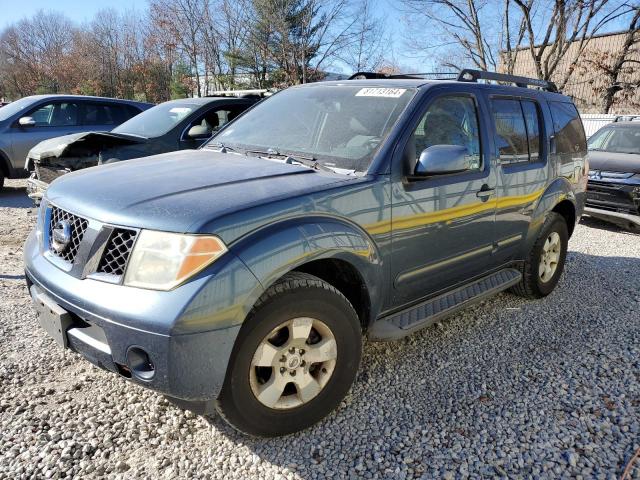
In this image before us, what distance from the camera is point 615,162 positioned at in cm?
786

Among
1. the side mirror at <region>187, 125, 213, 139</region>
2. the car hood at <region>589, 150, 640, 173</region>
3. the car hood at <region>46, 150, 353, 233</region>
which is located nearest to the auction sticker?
the car hood at <region>46, 150, 353, 233</region>

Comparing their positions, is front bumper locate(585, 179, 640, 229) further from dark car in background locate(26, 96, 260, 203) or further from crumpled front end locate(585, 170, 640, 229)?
dark car in background locate(26, 96, 260, 203)

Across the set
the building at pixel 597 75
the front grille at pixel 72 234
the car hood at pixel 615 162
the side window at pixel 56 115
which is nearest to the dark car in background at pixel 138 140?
the side window at pixel 56 115

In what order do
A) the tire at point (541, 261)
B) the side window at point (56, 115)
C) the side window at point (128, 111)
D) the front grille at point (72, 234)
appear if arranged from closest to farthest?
1. the front grille at point (72, 234)
2. the tire at point (541, 261)
3. the side window at point (56, 115)
4. the side window at point (128, 111)

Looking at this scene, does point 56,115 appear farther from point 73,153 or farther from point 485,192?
point 485,192

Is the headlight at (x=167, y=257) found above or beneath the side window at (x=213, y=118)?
beneath

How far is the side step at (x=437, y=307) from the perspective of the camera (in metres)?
2.89

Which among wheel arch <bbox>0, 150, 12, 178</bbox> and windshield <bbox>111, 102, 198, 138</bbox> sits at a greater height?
windshield <bbox>111, 102, 198, 138</bbox>

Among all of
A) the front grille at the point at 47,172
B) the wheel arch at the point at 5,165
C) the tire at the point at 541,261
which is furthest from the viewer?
the wheel arch at the point at 5,165

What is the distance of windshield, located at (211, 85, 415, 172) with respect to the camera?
2955 mm

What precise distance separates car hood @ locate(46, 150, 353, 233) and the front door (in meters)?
0.50

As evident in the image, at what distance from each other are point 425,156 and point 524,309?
222cm

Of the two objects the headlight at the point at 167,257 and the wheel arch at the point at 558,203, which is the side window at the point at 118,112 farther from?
the headlight at the point at 167,257

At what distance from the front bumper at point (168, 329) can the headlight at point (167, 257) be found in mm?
46
